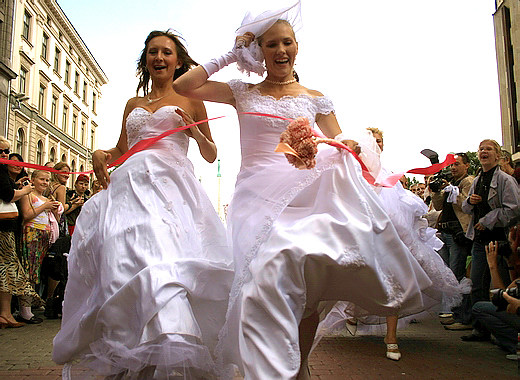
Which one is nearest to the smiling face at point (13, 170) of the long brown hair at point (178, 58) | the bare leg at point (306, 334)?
the long brown hair at point (178, 58)

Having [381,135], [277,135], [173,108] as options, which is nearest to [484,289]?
[381,135]

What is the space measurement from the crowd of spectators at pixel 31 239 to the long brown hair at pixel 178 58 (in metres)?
2.14

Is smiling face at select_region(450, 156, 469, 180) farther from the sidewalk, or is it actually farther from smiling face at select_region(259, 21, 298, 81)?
smiling face at select_region(259, 21, 298, 81)

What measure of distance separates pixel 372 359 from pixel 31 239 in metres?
5.01

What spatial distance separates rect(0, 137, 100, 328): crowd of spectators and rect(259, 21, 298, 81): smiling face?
3.42 meters

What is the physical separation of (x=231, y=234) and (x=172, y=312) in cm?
79

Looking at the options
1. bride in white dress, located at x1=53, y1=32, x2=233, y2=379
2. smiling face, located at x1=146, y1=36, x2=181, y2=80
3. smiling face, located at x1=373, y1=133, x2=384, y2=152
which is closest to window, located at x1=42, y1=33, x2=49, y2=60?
smiling face, located at x1=373, y1=133, x2=384, y2=152

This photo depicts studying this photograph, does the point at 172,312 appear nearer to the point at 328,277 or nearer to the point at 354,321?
the point at 328,277

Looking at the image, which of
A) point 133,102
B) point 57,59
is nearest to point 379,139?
point 133,102

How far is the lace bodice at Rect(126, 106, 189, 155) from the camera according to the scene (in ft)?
12.8

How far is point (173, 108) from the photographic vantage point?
12.9 ft

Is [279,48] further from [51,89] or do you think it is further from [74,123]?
[74,123]

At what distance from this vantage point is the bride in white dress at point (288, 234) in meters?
2.38

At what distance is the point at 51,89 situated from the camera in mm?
38344
